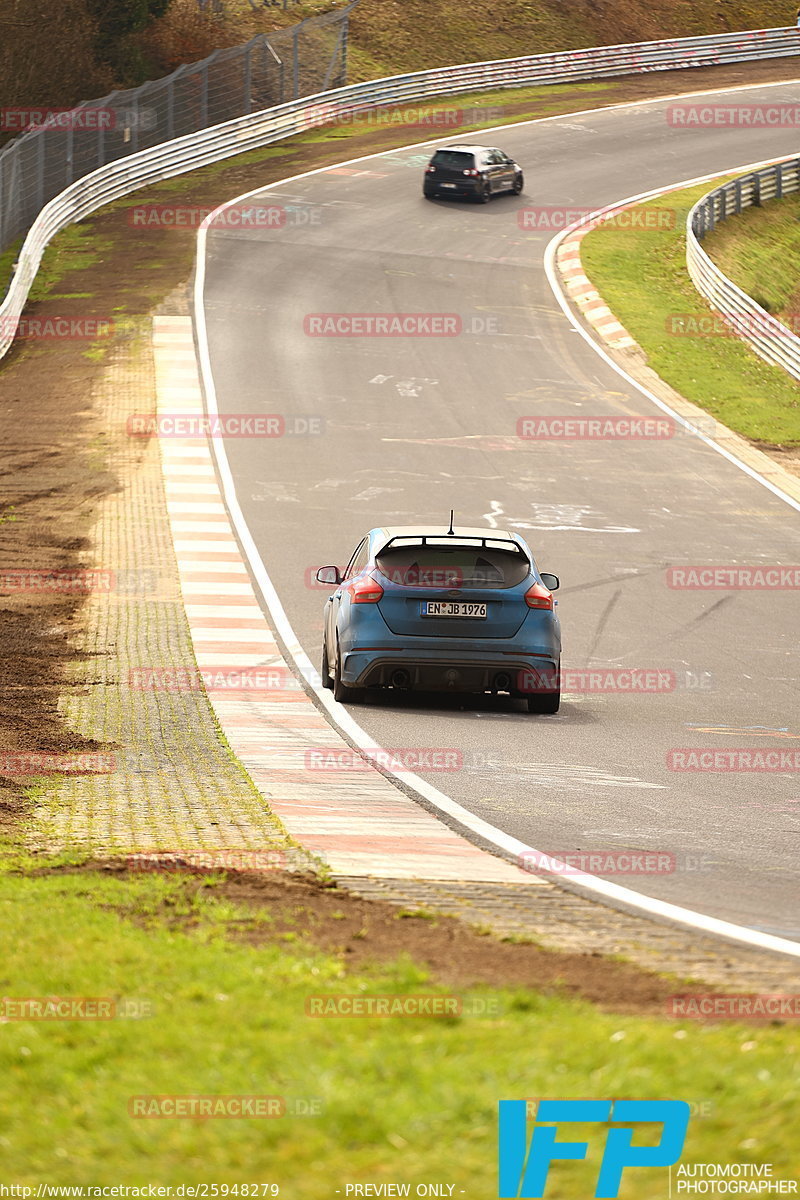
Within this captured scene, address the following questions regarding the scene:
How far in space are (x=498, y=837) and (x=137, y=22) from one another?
53610 mm

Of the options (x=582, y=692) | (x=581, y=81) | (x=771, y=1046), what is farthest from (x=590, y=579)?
(x=581, y=81)

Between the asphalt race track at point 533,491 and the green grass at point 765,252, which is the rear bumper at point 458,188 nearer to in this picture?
the asphalt race track at point 533,491

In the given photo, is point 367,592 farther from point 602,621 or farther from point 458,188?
point 458,188

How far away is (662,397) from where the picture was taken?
106ft

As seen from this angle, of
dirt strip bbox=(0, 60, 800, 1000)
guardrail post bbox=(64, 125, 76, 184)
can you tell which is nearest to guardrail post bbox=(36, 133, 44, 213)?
dirt strip bbox=(0, 60, 800, 1000)

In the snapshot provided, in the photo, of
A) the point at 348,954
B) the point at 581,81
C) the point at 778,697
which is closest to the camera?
the point at 348,954

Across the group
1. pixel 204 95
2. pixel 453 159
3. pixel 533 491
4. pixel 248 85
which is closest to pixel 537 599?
pixel 533 491

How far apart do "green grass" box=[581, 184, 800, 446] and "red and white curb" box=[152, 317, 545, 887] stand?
1277 cm

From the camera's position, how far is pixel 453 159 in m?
47.3

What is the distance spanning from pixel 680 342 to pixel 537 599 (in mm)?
24324

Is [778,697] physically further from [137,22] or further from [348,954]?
[137,22]

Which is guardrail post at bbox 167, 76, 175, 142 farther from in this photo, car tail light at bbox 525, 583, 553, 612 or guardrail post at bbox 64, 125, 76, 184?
car tail light at bbox 525, 583, 553, 612

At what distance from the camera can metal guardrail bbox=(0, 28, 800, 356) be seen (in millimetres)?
42219

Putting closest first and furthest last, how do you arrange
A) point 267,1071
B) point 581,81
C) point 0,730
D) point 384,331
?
1. point 267,1071
2. point 0,730
3. point 384,331
4. point 581,81
